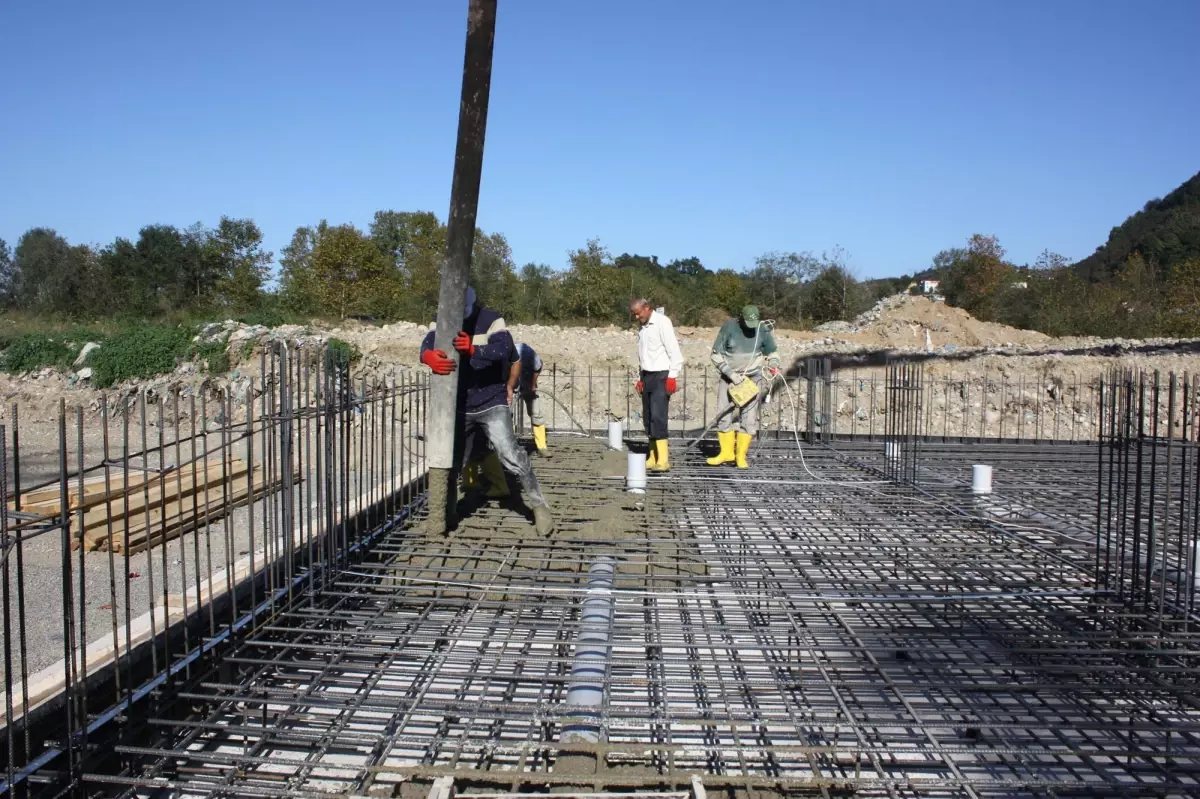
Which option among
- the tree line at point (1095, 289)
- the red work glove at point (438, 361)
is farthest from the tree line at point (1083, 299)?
the red work glove at point (438, 361)

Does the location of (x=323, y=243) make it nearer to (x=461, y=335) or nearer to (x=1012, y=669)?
(x=461, y=335)

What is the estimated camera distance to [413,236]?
123ft

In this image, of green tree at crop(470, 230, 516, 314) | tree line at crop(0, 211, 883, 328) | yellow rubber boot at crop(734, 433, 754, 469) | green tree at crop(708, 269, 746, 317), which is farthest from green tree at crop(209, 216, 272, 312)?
yellow rubber boot at crop(734, 433, 754, 469)

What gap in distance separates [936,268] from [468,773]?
4959 centimetres

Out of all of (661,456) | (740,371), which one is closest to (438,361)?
(661,456)

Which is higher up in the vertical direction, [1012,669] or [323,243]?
[323,243]

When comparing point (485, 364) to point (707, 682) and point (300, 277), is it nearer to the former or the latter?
point (707, 682)

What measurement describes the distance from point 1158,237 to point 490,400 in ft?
147

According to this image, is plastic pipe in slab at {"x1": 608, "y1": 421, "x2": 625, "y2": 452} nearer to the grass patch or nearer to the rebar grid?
the rebar grid

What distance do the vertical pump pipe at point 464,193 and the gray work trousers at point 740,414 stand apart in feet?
12.5

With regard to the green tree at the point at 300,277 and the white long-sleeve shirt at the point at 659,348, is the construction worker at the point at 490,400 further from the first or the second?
the green tree at the point at 300,277

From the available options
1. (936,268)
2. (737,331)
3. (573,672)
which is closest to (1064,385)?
(737,331)

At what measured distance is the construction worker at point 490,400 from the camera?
5523mm

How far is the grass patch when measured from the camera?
59.0 feet
